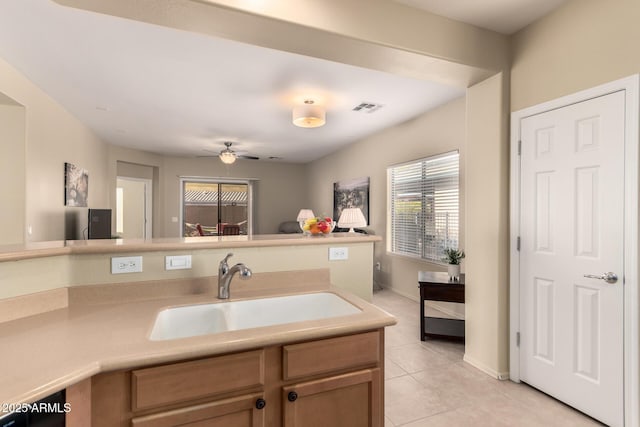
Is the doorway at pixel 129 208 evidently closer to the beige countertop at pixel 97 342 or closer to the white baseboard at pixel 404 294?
the white baseboard at pixel 404 294

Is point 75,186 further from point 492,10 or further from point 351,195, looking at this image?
point 492,10

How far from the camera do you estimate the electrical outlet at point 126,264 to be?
155 cm

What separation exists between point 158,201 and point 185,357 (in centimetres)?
757

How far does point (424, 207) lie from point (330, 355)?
3694 mm

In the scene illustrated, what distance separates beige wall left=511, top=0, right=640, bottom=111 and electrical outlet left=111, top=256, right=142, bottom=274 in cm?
276

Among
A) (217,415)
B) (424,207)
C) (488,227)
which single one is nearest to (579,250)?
(488,227)

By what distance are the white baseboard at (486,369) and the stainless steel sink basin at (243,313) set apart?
1700mm

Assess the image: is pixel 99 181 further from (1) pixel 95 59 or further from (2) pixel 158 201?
(1) pixel 95 59

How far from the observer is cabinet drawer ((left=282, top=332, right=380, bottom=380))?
1.20m

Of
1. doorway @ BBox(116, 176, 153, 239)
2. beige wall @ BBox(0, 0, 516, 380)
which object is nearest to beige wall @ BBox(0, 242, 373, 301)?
beige wall @ BBox(0, 0, 516, 380)

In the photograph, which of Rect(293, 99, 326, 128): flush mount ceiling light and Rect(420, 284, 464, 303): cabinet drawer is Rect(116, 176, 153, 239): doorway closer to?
Rect(293, 99, 326, 128): flush mount ceiling light

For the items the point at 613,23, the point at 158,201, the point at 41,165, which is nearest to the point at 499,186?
the point at 613,23

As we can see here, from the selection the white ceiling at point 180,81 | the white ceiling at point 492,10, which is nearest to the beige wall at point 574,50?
the white ceiling at point 492,10

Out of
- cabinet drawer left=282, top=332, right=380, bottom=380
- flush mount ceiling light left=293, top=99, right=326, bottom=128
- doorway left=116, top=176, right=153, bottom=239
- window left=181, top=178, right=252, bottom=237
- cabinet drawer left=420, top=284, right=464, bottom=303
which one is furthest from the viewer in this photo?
window left=181, top=178, right=252, bottom=237
